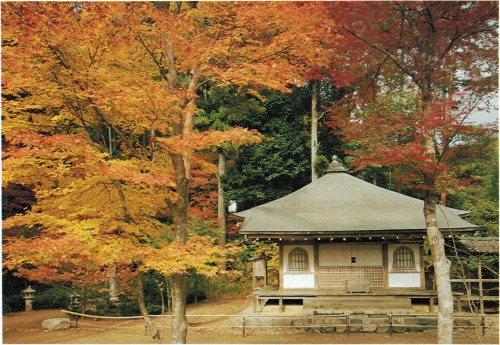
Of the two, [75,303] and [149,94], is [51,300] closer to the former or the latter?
[75,303]

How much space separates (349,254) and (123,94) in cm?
1055

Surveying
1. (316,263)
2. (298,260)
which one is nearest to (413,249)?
(316,263)

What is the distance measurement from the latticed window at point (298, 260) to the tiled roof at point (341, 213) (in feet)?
3.96

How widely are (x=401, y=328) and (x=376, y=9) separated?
962 cm

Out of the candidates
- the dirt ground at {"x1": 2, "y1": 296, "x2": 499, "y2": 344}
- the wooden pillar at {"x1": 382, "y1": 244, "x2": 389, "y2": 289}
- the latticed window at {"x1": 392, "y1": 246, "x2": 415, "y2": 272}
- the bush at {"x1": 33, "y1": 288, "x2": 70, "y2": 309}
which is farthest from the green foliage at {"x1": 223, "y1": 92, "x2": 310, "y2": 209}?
the bush at {"x1": 33, "y1": 288, "x2": 70, "y2": 309}

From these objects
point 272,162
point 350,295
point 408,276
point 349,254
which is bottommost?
point 350,295

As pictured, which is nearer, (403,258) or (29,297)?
(403,258)

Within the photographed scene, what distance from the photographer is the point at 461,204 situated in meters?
24.4

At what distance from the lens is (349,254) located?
15461 mm

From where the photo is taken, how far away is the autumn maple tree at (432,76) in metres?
8.96

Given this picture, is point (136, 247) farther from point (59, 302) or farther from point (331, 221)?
point (59, 302)

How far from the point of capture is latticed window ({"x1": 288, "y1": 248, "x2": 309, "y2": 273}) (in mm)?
15570

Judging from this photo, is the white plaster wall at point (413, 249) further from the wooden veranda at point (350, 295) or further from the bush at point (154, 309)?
the bush at point (154, 309)

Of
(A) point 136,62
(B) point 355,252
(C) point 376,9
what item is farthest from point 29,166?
(B) point 355,252
